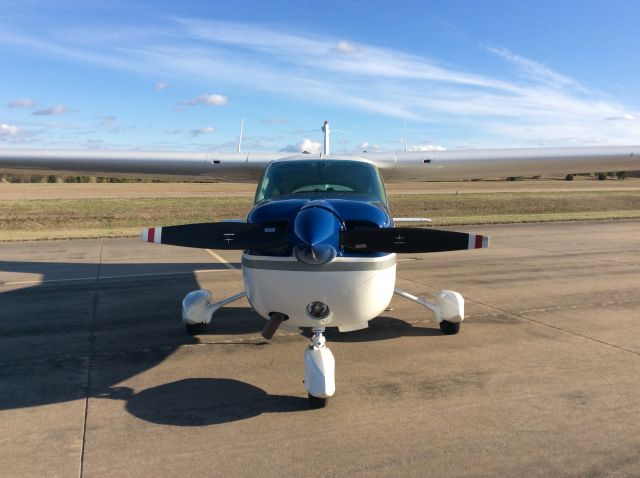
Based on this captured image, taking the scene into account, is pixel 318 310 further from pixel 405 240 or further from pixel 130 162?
pixel 130 162

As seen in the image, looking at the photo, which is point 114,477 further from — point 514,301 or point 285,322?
point 514,301

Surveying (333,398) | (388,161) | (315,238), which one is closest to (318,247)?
(315,238)

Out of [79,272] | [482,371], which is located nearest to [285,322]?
[482,371]

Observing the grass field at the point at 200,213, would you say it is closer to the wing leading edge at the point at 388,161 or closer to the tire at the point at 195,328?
the wing leading edge at the point at 388,161

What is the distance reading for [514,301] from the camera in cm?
765

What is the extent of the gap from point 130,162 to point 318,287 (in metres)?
6.20

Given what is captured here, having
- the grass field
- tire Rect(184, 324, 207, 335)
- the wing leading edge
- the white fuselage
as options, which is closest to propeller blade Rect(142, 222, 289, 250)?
the white fuselage

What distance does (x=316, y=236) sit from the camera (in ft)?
12.3

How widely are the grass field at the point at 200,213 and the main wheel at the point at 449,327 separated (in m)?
12.8

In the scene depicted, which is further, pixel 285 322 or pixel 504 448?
pixel 285 322

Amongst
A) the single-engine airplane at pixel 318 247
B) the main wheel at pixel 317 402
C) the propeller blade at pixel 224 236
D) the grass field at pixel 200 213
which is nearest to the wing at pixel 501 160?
the single-engine airplane at pixel 318 247

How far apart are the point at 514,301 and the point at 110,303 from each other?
595cm

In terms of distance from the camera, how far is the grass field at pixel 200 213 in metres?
19.2

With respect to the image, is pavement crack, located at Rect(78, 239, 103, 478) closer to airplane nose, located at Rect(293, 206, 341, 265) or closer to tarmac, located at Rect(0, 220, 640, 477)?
tarmac, located at Rect(0, 220, 640, 477)
